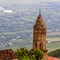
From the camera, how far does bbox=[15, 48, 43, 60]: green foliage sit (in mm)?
46375

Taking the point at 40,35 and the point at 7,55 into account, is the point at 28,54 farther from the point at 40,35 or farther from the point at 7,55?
the point at 7,55

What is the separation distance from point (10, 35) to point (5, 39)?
11.2 meters

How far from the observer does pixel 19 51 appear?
48812 millimetres

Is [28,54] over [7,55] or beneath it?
beneath

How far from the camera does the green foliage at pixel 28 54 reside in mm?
46375

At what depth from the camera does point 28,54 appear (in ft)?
163

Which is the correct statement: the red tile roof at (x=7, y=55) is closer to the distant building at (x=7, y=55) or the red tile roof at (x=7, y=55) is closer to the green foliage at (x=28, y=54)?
the distant building at (x=7, y=55)

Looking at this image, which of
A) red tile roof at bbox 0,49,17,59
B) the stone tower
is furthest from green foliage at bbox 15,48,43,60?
red tile roof at bbox 0,49,17,59

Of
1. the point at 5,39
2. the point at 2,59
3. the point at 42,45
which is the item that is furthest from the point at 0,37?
the point at 2,59

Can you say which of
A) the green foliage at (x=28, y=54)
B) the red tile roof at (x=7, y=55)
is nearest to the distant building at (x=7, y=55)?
the red tile roof at (x=7, y=55)

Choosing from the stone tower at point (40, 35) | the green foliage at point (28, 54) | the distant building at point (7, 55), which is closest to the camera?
the distant building at point (7, 55)

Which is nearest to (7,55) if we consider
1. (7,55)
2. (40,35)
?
(7,55)

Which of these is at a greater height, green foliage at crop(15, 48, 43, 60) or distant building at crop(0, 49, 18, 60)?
distant building at crop(0, 49, 18, 60)

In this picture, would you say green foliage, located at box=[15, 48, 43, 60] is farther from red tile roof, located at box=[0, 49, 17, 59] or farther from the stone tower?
red tile roof, located at box=[0, 49, 17, 59]
